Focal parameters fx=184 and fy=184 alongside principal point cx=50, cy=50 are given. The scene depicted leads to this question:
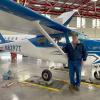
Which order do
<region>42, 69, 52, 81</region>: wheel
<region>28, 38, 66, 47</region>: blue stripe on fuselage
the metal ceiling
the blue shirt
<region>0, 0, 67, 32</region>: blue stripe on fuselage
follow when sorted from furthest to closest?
the metal ceiling, <region>28, 38, 66, 47</region>: blue stripe on fuselage, <region>42, 69, 52, 81</region>: wheel, the blue shirt, <region>0, 0, 67, 32</region>: blue stripe on fuselage

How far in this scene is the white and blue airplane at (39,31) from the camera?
516 cm

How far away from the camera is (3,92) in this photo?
5.57m

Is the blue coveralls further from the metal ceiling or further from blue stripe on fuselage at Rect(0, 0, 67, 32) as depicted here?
the metal ceiling

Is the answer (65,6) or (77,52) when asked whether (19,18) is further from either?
(65,6)

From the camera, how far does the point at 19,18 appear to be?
5.55m

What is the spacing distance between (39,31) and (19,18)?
1378 millimetres

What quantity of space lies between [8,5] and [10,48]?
4.26m

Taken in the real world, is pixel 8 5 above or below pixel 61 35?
above

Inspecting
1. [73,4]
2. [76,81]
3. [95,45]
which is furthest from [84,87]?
[73,4]

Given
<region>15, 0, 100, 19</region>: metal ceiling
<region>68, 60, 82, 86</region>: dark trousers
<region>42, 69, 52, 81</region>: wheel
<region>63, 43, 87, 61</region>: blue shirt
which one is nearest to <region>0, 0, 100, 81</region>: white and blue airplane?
<region>42, 69, 52, 81</region>: wheel

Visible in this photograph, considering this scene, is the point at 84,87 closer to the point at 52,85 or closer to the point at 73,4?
the point at 52,85

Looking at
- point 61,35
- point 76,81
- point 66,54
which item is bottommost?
point 76,81

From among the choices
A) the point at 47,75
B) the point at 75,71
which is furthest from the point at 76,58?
the point at 47,75

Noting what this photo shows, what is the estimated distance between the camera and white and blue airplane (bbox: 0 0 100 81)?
16.9 ft
